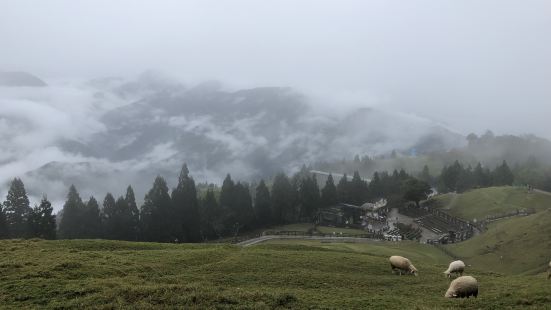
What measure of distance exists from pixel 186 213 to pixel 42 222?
32420mm

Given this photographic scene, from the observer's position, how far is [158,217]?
108000mm

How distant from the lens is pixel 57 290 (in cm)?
2936

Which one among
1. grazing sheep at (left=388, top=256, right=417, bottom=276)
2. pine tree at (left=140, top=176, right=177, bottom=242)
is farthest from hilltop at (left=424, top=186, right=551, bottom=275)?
pine tree at (left=140, top=176, right=177, bottom=242)

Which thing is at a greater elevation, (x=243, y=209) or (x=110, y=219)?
(x=243, y=209)

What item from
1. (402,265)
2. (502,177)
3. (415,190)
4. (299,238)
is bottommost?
(299,238)

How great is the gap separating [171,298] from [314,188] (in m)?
119

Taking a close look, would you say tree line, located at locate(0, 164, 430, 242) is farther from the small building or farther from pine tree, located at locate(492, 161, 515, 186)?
pine tree, located at locate(492, 161, 515, 186)

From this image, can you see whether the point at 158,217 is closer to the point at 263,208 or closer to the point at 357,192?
the point at 263,208

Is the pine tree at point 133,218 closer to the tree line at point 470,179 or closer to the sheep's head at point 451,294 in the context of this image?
the sheep's head at point 451,294

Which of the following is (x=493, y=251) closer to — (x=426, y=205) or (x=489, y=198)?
(x=489, y=198)

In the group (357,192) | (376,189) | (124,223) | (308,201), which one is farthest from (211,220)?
(376,189)

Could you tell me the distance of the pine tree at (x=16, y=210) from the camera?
9931 cm

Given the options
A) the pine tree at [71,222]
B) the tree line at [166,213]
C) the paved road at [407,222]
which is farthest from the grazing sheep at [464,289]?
the pine tree at [71,222]

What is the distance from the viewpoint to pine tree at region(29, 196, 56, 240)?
92938 mm
